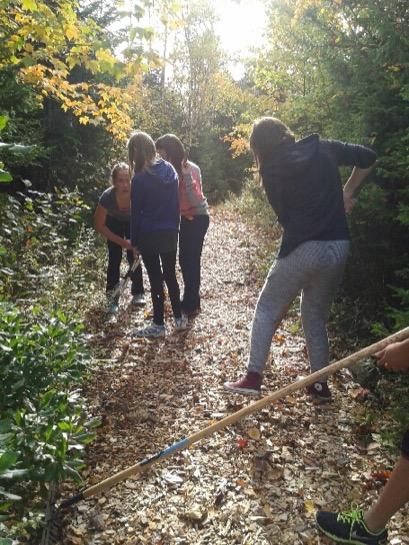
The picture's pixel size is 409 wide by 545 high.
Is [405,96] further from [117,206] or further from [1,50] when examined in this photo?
[1,50]

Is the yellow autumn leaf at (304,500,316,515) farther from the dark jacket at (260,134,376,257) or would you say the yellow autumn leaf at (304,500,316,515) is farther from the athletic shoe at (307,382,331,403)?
the dark jacket at (260,134,376,257)

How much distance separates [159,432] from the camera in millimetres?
3342

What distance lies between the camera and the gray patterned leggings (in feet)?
10.5

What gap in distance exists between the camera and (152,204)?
14.8 feet

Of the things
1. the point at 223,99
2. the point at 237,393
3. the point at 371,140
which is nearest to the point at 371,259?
the point at 371,140

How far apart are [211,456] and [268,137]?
7.57 feet

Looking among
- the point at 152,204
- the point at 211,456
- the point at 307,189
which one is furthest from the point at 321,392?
the point at 152,204

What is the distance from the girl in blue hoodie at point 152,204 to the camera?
175 inches

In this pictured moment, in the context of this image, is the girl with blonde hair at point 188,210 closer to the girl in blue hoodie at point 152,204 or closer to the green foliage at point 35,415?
the girl in blue hoodie at point 152,204

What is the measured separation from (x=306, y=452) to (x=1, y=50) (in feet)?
15.6

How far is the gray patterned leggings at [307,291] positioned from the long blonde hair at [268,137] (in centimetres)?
75

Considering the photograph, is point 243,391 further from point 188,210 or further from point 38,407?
point 188,210

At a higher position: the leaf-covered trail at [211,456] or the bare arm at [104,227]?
the bare arm at [104,227]

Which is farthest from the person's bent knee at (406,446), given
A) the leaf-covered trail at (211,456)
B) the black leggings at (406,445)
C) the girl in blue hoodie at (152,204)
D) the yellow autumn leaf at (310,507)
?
the girl in blue hoodie at (152,204)
